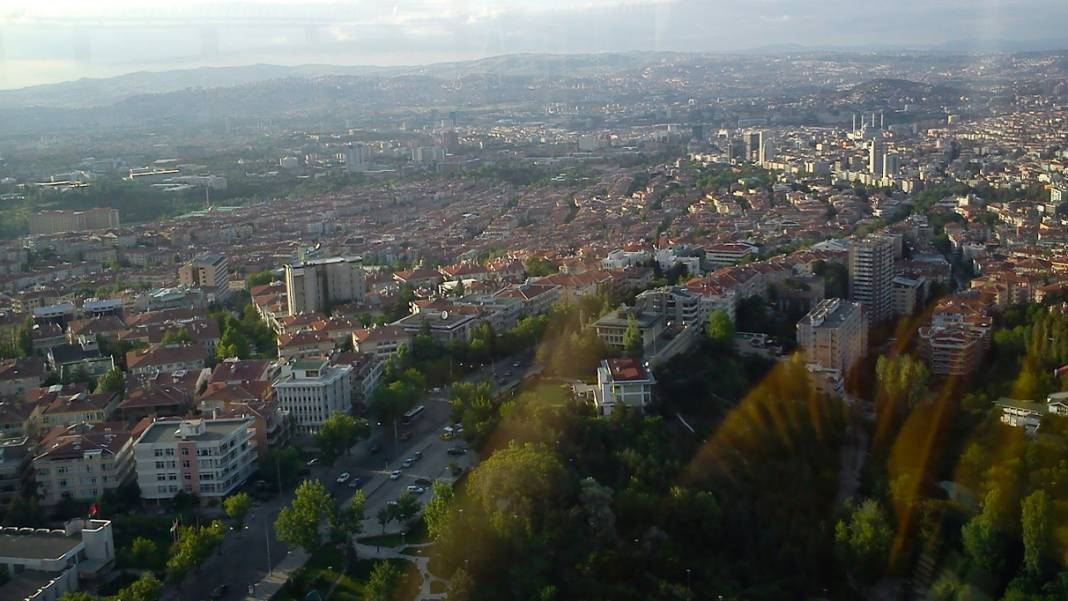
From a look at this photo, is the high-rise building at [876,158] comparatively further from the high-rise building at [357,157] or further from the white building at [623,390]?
the white building at [623,390]

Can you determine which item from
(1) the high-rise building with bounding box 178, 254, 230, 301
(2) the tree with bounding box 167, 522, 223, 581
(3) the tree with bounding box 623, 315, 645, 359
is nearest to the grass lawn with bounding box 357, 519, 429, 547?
(2) the tree with bounding box 167, 522, 223, 581

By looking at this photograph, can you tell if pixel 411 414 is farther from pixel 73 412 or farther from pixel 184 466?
pixel 73 412

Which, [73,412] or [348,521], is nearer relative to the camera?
[348,521]

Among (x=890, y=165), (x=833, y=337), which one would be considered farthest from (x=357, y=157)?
(x=833, y=337)

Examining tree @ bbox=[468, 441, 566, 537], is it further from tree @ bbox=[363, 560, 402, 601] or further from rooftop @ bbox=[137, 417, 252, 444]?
rooftop @ bbox=[137, 417, 252, 444]

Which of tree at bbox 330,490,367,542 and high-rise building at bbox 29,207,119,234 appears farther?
high-rise building at bbox 29,207,119,234

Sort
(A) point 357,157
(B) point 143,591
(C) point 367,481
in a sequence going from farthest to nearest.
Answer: (A) point 357,157, (C) point 367,481, (B) point 143,591

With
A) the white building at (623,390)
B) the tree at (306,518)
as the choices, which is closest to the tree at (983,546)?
the white building at (623,390)

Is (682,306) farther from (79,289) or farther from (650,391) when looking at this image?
(79,289)
